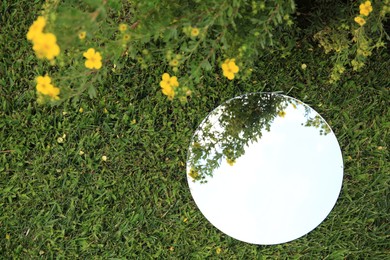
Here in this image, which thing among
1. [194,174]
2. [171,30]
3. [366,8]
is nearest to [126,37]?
[171,30]

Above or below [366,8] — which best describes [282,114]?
below

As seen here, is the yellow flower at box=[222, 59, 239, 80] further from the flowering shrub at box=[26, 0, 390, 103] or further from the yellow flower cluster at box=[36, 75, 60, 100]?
the yellow flower cluster at box=[36, 75, 60, 100]

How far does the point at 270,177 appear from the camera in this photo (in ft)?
9.56

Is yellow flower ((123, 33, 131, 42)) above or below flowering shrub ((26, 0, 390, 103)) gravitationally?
above

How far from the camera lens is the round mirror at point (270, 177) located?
2908 mm

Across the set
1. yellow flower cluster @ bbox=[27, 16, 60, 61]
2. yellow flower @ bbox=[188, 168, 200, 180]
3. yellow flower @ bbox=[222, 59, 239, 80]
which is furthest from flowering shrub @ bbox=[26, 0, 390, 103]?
yellow flower @ bbox=[188, 168, 200, 180]

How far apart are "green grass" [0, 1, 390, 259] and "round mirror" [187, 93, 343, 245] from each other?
0.38ft

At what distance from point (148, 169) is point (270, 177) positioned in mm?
720

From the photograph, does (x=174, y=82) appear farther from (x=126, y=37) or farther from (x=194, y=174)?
(x=194, y=174)

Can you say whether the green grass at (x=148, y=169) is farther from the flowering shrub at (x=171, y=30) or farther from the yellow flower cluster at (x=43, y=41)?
the yellow flower cluster at (x=43, y=41)

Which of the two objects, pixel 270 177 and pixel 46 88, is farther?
pixel 270 177

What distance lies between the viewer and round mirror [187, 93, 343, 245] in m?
2.91

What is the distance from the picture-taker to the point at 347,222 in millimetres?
2994

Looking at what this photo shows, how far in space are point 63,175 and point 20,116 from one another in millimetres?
440
